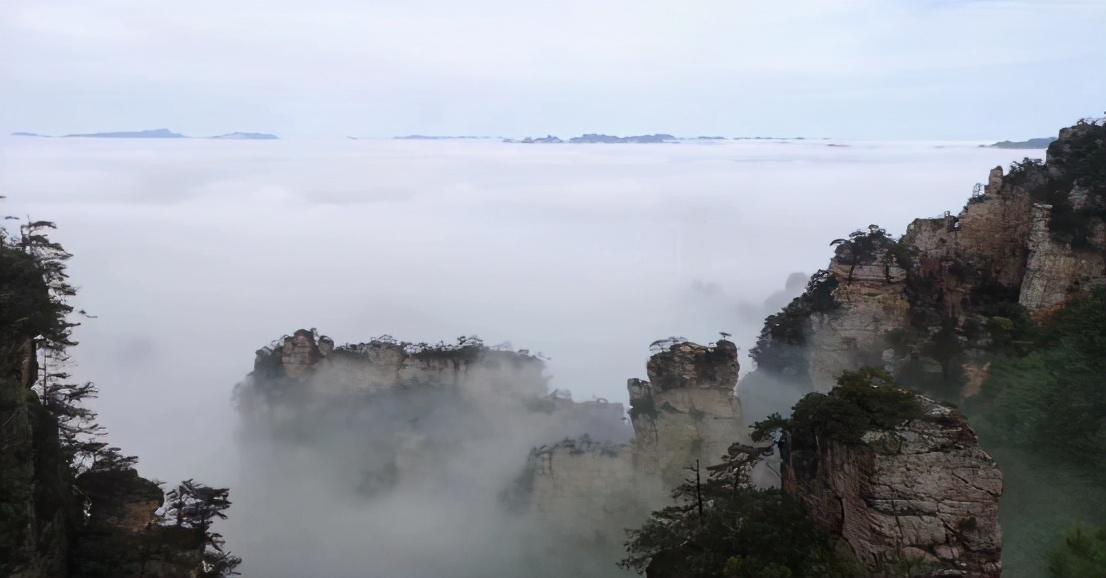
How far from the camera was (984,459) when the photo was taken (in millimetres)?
15938

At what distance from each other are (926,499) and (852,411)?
238 cm

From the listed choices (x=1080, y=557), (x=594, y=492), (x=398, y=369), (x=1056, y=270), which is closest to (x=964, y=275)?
(x=1056, y=270)

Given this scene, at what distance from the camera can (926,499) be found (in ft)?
52.3

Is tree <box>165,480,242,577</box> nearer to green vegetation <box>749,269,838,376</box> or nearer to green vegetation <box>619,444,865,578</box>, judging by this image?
green vegetation <box>619,444,865,578</box>

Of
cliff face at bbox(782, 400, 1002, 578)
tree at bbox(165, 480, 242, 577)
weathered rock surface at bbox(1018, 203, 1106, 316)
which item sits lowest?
tree at bbox(165, 480, 242, 577)

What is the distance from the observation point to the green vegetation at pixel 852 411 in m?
16.8

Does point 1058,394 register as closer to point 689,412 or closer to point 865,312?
point 865,312

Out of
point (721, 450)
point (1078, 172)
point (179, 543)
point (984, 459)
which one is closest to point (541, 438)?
point (721, 450)

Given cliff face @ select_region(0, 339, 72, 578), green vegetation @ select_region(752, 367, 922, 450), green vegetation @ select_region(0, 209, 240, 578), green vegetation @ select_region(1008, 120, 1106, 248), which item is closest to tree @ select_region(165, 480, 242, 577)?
green vegetation @ select_region(0, 209, 240, 578)

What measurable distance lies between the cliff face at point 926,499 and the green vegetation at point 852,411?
0.83 feet

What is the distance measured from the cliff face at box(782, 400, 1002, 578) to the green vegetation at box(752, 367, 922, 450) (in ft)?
0.83

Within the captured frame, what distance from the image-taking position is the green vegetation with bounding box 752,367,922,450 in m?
16.8

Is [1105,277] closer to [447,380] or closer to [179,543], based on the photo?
[447,380]

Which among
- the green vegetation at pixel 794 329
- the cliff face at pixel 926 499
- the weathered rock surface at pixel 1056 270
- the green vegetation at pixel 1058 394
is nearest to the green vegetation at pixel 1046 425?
the green vegetation at pixel 1058 394
